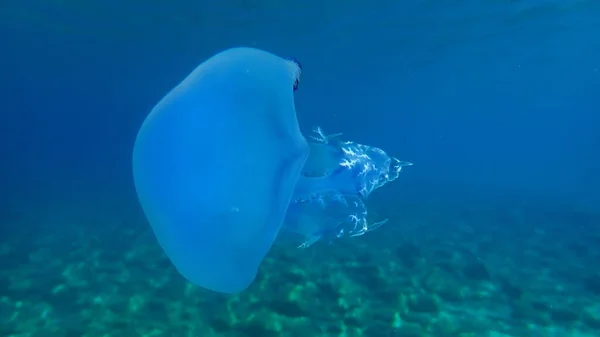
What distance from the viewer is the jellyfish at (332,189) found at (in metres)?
3.90

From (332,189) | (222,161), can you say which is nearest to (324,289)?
(332,189)

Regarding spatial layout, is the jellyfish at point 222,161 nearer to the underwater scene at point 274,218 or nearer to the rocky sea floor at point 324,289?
the underwater scene at point 274,218

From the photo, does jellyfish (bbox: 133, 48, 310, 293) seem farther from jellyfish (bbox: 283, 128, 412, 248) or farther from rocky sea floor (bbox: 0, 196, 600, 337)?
rocky sea floor (bbox: 0, 196, 600, 337)

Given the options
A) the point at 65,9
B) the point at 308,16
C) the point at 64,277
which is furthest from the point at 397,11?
the point at 64,277

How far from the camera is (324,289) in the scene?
20.7 feet

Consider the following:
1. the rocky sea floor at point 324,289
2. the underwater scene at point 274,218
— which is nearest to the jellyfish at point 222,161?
the underwater scene at point 274,218

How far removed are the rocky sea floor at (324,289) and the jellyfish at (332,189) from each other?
149 cm

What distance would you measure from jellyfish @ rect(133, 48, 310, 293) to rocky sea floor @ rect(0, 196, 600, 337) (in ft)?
10.2

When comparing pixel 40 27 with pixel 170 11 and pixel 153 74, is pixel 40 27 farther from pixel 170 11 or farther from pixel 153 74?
A: pixel 153 74

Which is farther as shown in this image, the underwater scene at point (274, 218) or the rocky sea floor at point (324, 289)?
the rocky sea floor at point (324, 289)

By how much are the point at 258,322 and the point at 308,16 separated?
15.2 meters

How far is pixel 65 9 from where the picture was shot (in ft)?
57.6

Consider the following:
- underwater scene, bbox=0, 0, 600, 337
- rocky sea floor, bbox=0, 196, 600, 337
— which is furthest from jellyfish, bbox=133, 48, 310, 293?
rocky sea floor, bbox=0, 196, 600, 337

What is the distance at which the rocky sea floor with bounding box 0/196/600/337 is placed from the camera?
17.2ft
